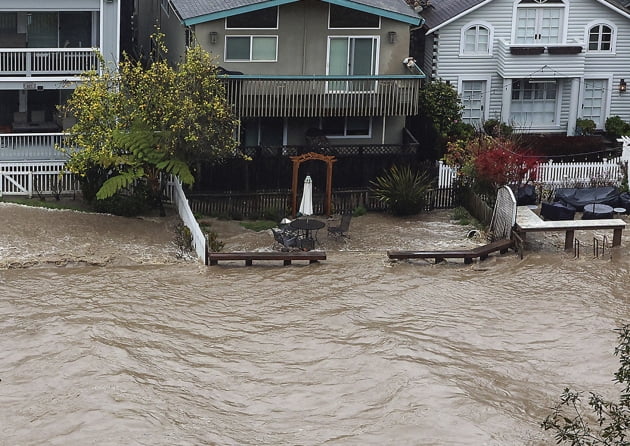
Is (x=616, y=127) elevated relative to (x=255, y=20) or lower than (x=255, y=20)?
lower

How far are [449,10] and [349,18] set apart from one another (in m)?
4.72

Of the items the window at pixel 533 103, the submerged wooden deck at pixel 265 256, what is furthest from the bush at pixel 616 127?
the submerged wooden deck at pixel 265 256

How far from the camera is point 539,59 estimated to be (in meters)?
40.2

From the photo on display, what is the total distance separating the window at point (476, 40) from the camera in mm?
40188

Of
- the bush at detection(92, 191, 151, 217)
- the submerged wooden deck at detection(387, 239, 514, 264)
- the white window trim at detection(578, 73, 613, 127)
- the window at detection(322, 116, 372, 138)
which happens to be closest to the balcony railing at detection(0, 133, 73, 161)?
the bush at detection(92, 191, 151, 217)

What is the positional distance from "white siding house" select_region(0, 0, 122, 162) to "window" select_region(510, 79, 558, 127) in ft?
44.5

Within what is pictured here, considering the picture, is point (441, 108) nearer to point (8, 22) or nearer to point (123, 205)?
point (123, 205)

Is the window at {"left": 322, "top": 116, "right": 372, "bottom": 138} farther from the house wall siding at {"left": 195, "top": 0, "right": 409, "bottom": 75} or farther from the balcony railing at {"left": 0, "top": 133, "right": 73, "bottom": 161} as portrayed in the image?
the balcony railing at {"left": 0, "top": 133, "right": 73, "bottom": 161}

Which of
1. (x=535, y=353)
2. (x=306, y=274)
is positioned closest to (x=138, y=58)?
(x=306, y=274)

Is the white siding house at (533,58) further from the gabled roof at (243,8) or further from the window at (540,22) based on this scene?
the gabled roof at (243,8)

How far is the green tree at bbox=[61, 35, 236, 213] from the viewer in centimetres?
3216

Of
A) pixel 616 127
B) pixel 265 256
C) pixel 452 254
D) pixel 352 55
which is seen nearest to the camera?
pixel 265 256

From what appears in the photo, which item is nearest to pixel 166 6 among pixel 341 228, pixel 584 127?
pixel 341 228

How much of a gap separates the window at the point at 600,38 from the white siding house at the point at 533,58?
1.3 inches
